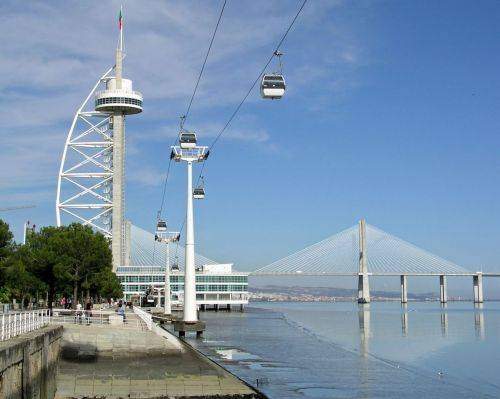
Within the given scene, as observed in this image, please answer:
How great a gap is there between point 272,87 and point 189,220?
24.5 metres

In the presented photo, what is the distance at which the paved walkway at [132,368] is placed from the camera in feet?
97.3

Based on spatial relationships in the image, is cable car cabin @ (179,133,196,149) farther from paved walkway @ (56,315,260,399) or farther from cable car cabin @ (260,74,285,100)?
cable car cabin @ (260,74,285,100)

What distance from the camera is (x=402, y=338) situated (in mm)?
83312

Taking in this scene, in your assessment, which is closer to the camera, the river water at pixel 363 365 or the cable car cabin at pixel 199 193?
the river water at pixel 363 365

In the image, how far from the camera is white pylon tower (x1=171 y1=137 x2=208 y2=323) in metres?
48.5

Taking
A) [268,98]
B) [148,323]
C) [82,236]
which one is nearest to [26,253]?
[82,236]

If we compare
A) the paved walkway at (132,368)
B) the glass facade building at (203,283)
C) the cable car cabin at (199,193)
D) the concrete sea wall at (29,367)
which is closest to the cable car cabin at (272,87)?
the concrete sea wall at (29,367)

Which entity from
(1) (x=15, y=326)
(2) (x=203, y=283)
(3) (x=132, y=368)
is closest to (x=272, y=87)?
(1) (x=15, y=326)

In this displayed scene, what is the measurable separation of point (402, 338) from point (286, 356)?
31087 millimetres

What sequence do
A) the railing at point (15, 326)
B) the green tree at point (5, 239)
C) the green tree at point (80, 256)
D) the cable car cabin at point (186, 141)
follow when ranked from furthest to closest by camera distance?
the green tree at point (80, 256) < the green tree at point (5, 239) < the cable car cabin at point (186, 141) < the railing at point (15, 326)

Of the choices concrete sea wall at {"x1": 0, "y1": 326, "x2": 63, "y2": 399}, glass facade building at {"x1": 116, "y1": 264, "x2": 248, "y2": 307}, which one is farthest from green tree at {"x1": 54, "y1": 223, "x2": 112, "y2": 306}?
glass facade building at {"x1": 116, "y1": 264, "x2": 248, "y2": 307}

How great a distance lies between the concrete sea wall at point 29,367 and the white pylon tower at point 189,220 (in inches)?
768

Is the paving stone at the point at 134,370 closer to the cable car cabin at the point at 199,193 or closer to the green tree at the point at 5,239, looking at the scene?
the cable car cabin at the point at 199,193

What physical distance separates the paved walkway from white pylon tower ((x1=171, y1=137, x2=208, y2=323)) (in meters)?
11.0
